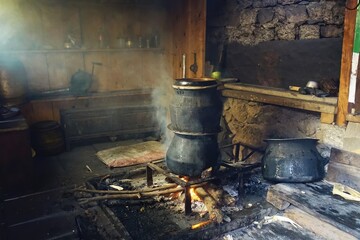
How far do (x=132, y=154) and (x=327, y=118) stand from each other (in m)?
3.41

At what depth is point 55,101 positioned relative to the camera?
6484 millimetres

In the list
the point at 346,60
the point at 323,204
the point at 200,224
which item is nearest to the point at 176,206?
the point at 200,224

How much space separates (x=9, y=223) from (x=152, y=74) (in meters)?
4.79

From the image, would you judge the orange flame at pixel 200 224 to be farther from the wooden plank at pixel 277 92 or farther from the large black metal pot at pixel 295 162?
the wooden plank at pixel 277 92

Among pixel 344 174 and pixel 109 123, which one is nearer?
pixel 344 174

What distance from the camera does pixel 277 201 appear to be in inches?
139

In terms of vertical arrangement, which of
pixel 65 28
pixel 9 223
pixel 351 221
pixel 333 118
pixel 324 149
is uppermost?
pixel 65 28

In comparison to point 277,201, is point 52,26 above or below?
above

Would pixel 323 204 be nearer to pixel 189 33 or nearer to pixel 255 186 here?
pixel 255 186

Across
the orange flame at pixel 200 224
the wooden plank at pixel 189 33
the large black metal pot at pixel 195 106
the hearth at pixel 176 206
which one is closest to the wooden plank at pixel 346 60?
the hearth at pixel 176 206

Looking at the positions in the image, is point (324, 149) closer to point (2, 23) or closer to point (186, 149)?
point (186, 149)

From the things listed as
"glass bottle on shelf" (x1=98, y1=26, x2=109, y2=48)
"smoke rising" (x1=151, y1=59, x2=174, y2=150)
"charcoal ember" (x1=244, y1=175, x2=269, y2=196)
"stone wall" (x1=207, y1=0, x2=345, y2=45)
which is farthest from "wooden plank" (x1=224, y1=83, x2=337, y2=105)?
"glass bottle on shelf" (x1=98, y1=26, x2=109, y2=48)

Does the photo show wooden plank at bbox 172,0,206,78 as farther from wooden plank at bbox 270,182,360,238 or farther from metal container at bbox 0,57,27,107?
wooden plank at bbox 270,182,360,238

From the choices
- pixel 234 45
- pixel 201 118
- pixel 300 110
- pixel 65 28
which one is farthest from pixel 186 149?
pixel 65 28
